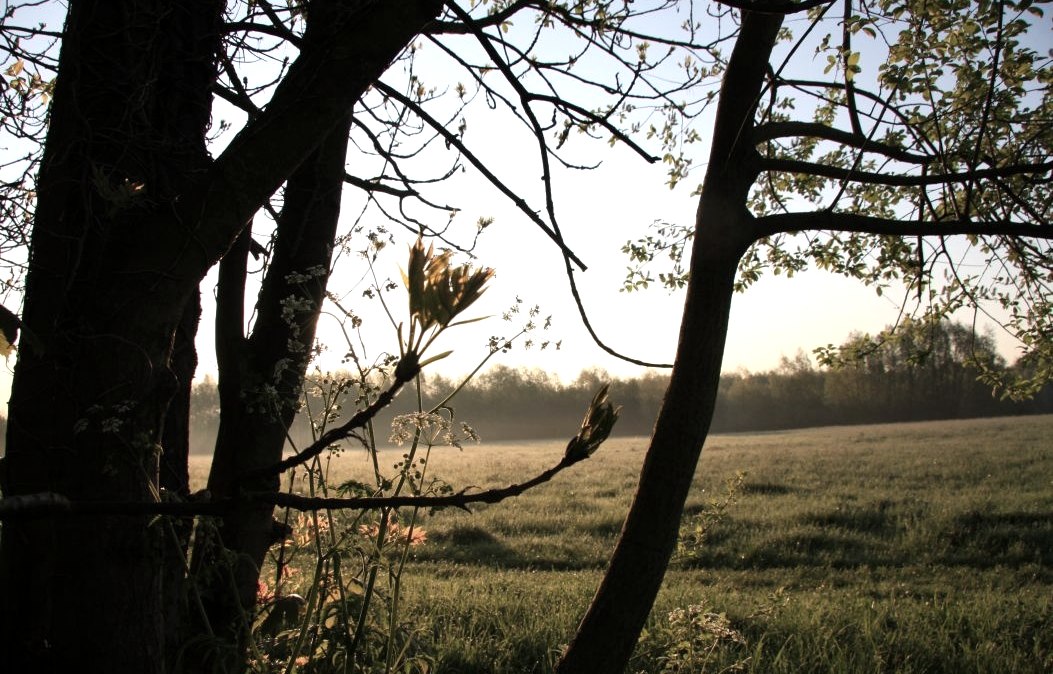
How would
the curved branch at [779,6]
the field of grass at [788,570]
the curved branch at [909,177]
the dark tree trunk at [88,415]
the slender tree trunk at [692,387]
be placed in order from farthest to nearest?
the field of grass at [788,570], the curved branch at [909,177], the slender tree trunk at [692,387], the curved branch at [779,6], the dark tree trunk at [88,415]

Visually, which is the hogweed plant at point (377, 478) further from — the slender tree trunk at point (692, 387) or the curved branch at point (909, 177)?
the curved branch at point (909, 177)

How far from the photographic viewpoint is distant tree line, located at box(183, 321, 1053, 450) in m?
51.8

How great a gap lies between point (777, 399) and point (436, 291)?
201 ft

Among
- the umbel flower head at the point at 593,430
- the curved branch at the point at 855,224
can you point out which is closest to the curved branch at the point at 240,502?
the umbel flower head at the point at 593,430

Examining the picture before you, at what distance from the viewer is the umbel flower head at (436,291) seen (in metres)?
0.91

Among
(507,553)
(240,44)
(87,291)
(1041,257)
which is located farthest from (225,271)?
(507,553)

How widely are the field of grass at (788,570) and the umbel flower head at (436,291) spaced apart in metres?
0.30

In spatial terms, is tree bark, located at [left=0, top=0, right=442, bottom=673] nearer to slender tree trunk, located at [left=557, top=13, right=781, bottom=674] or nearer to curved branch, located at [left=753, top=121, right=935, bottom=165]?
slender tree trunk, located at [left=557, top=13, right=781, bottom=674]

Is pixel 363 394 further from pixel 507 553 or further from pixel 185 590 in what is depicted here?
pixel 507 553

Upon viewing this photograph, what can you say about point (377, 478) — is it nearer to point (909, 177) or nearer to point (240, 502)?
point (240, 502)

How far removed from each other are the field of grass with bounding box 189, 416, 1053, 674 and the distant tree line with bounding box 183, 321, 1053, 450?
31.5m

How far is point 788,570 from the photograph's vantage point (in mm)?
9352

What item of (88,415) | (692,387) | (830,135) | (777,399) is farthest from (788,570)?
(777,399)

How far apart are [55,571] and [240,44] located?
5.22 feet
